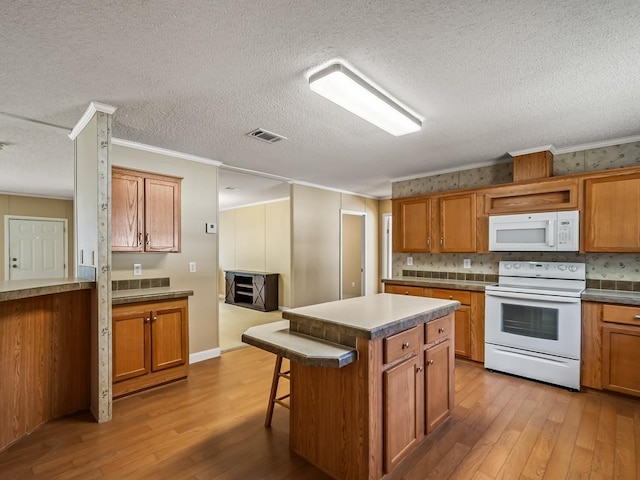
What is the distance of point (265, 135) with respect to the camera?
311cm

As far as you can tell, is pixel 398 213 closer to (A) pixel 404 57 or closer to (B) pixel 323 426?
(A) pixel 404 57

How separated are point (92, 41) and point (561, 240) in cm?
411

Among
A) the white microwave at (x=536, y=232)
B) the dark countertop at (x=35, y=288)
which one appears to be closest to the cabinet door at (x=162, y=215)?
the dark countertop at (x=35, y=288)

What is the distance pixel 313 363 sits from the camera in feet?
5.29

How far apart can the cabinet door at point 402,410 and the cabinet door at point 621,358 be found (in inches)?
79.1

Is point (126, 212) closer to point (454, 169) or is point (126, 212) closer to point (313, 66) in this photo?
point (313, 66)

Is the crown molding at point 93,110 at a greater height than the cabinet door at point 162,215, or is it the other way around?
the crown molding at point 93,110

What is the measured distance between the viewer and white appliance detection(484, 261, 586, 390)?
2973mm

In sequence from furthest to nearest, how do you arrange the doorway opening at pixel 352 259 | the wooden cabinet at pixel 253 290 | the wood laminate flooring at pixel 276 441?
the doorway opening at pixel 352 259 → the wooden cabinet at pixel 253 290 → the wood laminate flooring at pixel 276 441

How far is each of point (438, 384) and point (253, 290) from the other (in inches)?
207

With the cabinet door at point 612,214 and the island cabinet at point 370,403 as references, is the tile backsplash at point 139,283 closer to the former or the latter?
the island cabinet at point 370,403

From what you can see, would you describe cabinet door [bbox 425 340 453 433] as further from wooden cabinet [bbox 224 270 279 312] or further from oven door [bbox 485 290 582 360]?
wooden cabinet [bbox 224 270 279 312]

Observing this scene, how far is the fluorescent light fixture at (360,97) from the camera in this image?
6.49ft

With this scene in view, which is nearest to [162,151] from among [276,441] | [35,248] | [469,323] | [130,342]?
[130,342]
